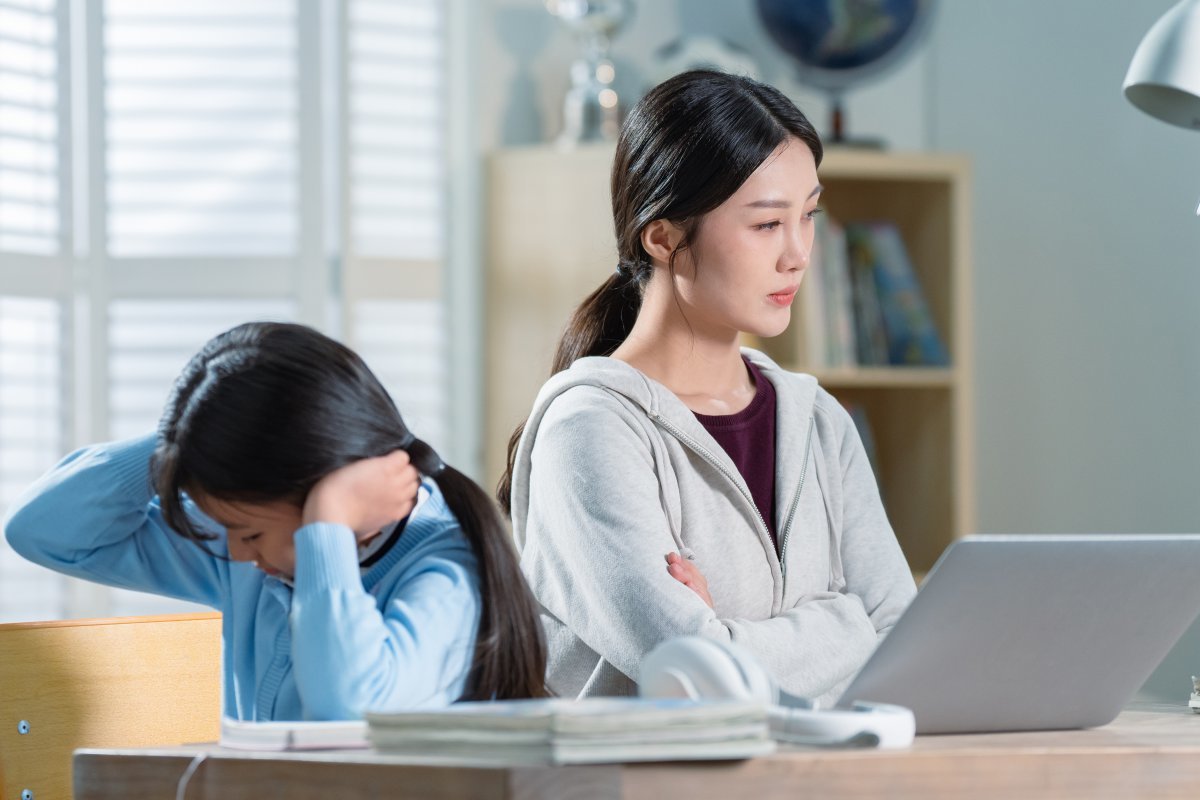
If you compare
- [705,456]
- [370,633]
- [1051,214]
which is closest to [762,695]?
[370,633]

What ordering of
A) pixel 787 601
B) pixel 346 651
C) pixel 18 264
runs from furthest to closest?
1. pixel 18 264
2. pixel 787 601
3. pixel 346 651

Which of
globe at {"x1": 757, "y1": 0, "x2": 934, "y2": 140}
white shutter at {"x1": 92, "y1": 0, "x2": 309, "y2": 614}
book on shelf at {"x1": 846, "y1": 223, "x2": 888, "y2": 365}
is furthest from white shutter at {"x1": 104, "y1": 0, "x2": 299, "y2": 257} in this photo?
book on shelf at {"x1": 846, "y1": 223, "x2": 888, "y2": 365}

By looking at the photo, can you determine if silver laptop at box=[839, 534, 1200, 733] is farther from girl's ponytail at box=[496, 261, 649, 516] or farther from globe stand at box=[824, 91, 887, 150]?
globe stand at box=[824, 91, 887, 150]

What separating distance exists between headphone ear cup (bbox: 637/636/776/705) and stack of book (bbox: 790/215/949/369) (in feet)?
6.48

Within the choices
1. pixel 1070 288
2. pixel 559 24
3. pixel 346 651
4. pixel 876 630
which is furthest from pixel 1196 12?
pixel 559 24

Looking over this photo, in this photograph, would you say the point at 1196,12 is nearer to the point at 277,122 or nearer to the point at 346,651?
the point at 346,651

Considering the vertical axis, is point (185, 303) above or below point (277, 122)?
below

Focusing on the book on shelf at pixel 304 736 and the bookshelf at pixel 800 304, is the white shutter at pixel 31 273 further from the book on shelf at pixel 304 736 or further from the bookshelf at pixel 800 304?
the book on shelf at pixel 304 736

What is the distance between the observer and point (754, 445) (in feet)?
5.41

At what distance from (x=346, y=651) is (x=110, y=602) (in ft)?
5.85

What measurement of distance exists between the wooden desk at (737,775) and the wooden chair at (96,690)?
0.40 metres

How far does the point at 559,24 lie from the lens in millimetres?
3209

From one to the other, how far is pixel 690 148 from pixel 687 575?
423 mm

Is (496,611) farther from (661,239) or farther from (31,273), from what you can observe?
(31,273)
